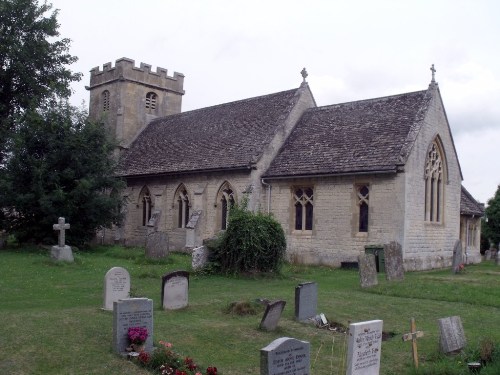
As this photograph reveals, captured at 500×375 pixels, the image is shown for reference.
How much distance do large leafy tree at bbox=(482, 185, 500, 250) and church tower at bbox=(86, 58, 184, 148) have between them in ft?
84.8

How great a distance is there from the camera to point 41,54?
1155 inches

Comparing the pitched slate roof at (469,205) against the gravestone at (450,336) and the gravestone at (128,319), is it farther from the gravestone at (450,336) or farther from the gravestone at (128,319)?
the gravestone at (128,319)

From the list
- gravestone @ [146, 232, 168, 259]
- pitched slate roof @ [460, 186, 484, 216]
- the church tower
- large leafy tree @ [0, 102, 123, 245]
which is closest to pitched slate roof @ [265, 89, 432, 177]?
gravestone @ [146, 232, 168, 259]

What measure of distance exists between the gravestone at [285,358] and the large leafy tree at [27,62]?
23578 mm

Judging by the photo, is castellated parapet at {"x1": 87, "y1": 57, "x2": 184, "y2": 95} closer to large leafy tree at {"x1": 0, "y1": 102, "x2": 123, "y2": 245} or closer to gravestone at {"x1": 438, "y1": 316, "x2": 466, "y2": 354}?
large leafy tree at {"x1": 0, "y1": 102, "x2": 123, "y2": 245}

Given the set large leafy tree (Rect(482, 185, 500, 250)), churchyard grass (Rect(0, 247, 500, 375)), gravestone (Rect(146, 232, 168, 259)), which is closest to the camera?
churchyard grass (Rect(0, 247, 500, 375))

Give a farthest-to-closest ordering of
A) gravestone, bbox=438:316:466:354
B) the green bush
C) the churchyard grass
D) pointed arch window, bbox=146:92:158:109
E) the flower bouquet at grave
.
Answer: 1. pointed arch window, bbox=146:92:158:109
2. the green bush
3. gravestone, bbox=438:316:466:354
4. the flower bouquet at grave
5. the churchyard grass

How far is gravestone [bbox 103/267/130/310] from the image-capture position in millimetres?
12648

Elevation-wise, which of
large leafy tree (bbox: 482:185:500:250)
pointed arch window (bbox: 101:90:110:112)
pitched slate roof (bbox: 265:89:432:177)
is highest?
pointed arch window (bbox: 101:90:110:112)

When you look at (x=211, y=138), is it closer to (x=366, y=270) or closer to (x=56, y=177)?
(x=56, y=177)

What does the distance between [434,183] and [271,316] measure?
1714cm

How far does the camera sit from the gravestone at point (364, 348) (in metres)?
7.91

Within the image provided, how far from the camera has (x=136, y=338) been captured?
936 cm

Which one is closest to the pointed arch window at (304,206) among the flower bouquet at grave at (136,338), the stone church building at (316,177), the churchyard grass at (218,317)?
the stone church building at (316,177)
